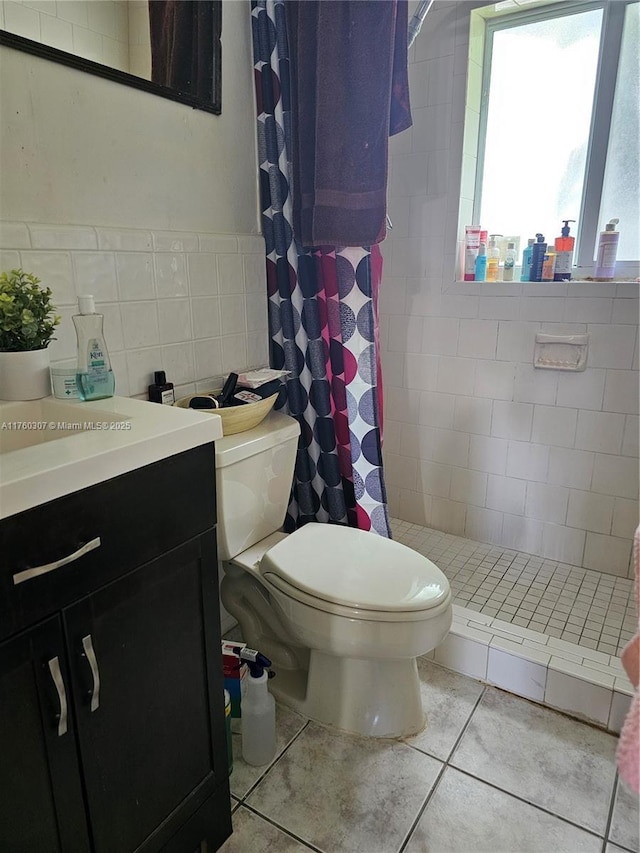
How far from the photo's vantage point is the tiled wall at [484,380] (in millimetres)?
Answer: 1878

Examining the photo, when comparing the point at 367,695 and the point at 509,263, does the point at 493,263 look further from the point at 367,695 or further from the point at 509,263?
the point at 367,695

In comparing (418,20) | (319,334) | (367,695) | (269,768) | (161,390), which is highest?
(418,20)

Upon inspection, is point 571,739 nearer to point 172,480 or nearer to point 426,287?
point 172,480

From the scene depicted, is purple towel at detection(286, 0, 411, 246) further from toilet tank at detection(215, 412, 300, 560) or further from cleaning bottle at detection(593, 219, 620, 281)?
cleaning bottle at detection(593, 219, 620, 281)

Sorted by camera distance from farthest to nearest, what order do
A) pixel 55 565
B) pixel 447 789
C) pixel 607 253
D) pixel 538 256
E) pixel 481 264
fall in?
pixel 481 264 < pixel 538 256 < pixel 607 253 < pixel 447 789 < pixel 55 565

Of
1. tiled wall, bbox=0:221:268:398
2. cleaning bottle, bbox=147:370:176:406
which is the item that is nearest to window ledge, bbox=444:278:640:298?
tiled wall, bbox=0:221:268:398

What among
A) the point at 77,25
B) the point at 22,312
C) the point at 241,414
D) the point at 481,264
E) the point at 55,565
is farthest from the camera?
the point at 481,264

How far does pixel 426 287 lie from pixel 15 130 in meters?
1.44

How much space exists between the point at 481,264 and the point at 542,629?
1247 mm

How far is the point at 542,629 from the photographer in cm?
167

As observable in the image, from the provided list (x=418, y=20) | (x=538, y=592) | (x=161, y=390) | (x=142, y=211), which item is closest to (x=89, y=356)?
(x=161, y=390)

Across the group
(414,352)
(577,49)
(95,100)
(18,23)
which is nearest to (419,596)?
(414,352)

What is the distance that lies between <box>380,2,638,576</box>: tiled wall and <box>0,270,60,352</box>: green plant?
1427mm

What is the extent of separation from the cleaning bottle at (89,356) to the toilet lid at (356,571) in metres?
0.58
